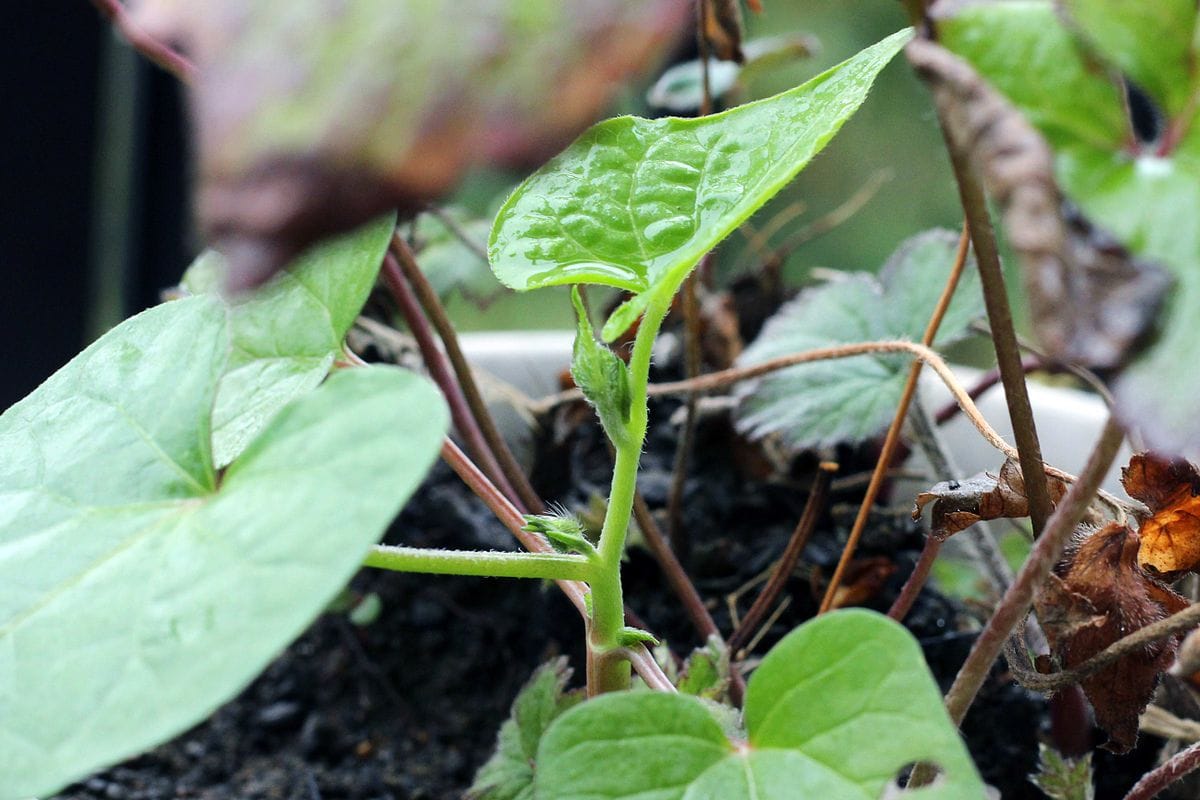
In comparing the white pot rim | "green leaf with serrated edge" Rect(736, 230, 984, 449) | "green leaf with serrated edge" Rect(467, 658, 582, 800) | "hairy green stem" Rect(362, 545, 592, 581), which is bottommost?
"green leaf with serrated edge" Rect(467, 658, 582, 800)

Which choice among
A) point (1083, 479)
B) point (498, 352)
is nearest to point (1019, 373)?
point (1083, 479)

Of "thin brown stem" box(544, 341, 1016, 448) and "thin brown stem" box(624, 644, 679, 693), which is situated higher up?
"thin brown stem" box(544, 341, 1016, 448)

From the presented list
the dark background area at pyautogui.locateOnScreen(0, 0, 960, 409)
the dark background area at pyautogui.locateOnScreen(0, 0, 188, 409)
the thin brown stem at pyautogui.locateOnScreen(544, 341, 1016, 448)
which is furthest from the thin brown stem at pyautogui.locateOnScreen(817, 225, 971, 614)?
the dark background area at pyautogui.locateOnScreen(0, 0, 188, 409)

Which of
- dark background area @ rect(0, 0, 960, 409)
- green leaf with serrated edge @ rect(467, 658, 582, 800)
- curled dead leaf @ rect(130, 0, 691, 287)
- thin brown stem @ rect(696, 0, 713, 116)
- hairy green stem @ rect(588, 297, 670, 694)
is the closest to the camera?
curled dead leaf @ rect(130, 0, 691, 287)

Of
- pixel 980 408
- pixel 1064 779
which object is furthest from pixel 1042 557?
pixel 980 408

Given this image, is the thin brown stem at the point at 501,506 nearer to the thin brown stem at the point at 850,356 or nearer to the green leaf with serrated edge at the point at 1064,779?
the thin brown stem at the point at 850,356

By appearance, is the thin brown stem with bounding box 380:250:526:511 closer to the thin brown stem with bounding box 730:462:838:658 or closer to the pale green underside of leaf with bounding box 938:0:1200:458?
the thin brown stem with bounding box 730:462:838:658
